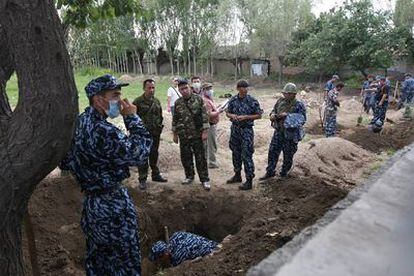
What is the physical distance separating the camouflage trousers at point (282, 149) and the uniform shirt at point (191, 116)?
140 centimetres

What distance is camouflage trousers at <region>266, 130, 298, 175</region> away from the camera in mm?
7738

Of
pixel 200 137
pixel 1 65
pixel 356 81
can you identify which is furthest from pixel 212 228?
pixel 356 81

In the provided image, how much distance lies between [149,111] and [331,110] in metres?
6.29

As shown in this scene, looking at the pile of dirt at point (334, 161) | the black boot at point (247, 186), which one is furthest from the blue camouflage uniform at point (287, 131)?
the pile of dirt at point (334, 161)

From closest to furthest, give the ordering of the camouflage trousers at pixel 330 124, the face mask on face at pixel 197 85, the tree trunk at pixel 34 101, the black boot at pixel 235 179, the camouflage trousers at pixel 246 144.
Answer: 1. the tree trunk at pixel 34 101
2. the camouflage trousers at pixel 246 144
3. the black boot at pixel 235 179
4. the face mask on face at pixel 197 85
5. the camouflage trousers at pixel 330 124

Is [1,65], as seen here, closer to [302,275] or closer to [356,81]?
[302,275]

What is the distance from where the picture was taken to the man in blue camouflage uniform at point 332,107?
11.5 meters

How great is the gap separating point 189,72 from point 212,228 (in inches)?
1217

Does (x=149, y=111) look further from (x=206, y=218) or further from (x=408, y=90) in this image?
(x=408, y=90)

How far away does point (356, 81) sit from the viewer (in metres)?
28.5

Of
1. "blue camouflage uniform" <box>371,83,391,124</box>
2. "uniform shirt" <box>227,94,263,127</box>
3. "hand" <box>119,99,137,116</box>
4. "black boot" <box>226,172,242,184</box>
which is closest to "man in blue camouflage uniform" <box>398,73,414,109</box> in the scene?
"blue camouflage uniform" <box>371,83,391,124</box>

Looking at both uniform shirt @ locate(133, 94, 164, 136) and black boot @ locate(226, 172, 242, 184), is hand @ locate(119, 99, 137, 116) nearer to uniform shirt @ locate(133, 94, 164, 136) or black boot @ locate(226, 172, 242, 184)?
uniform shirt @ locate(133, 94, 164, 136)

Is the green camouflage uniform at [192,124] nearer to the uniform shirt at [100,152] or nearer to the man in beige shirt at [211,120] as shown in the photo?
the man in beige shirt at [211,120]

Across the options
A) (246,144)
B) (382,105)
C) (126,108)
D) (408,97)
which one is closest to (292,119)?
(246,144)
